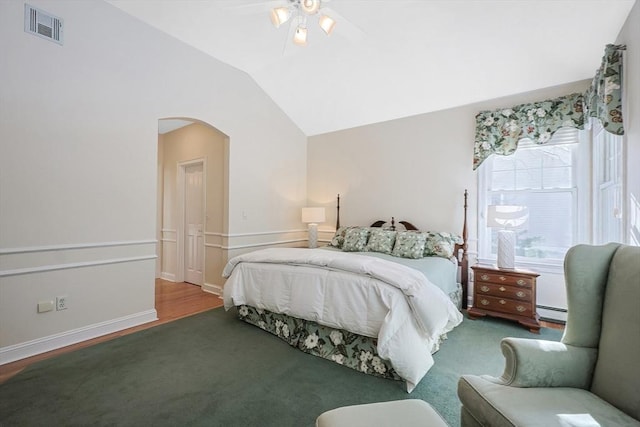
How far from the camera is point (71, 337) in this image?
2.56 meters

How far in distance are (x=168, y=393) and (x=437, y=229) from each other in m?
3.38

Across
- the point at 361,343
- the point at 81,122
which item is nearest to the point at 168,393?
the point at 361,343

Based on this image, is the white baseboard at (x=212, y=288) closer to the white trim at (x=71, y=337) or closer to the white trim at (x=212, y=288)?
the white trim at (x=212, y=288)

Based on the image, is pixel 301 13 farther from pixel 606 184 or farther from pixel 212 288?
pixel 212 288

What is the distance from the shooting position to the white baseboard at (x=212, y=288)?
410 centimetres

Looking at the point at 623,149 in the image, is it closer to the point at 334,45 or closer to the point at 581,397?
the point at 581,397

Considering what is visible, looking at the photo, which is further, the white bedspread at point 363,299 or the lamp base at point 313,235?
the lamp base at point 313,235

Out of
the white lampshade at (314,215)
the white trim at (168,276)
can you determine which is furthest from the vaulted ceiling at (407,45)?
the white trim at (168,276)

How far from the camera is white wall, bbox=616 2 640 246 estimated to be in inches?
75.9

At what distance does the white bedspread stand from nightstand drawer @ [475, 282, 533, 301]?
913 millimetres

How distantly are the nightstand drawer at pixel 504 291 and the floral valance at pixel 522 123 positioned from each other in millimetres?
1409

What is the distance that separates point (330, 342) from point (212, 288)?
2484mm

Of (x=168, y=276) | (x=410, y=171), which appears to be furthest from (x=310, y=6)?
(x=168, y=276)

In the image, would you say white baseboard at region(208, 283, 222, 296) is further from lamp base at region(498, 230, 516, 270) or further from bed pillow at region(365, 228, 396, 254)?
lamp base at region(498, 230, 516, 270)
